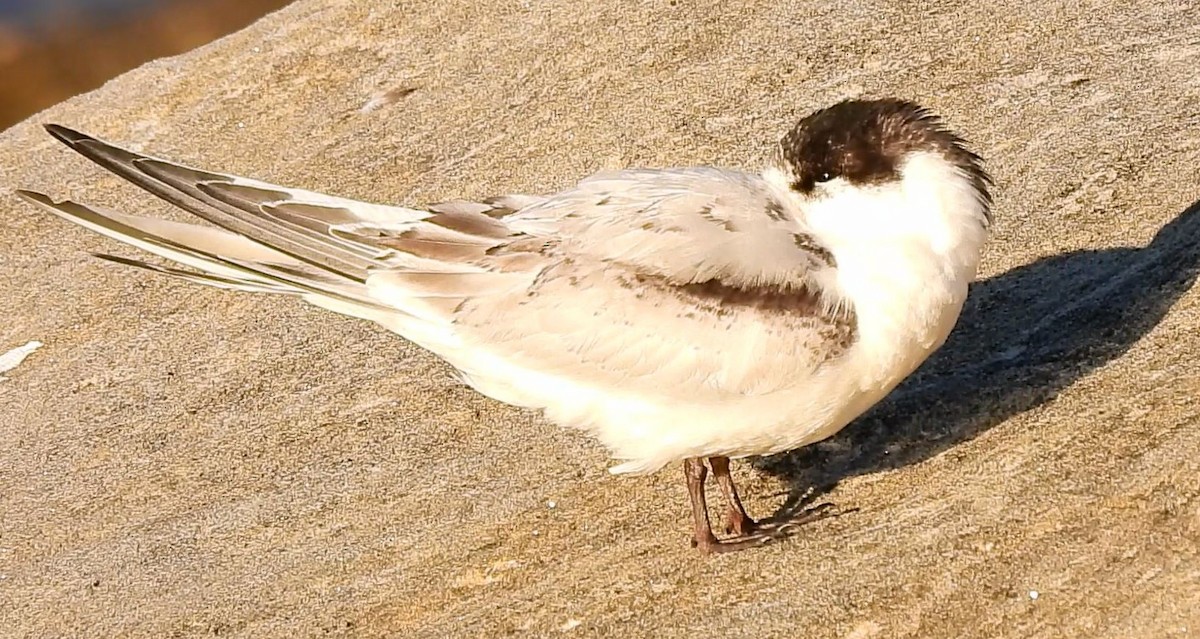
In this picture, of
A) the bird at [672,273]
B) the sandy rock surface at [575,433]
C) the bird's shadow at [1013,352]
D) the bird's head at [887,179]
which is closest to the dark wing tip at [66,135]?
the bird at [672,273]

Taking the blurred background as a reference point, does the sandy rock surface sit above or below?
above

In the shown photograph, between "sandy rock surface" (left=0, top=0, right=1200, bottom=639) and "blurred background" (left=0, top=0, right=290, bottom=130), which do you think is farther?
"blurred background" (left=0, top=0, right=290, bottom=130)

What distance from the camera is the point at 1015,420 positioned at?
4.29 m

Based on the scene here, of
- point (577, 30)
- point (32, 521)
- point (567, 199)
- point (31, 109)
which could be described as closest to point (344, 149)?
point (577, 30)

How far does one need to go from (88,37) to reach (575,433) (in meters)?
12.1

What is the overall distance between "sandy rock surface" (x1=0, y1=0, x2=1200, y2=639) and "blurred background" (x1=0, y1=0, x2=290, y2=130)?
22.5 feet

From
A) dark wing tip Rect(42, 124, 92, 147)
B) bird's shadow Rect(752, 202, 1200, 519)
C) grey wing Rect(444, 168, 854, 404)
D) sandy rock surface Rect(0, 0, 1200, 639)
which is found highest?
dark wing tip Rect(42, 124, 92, 147)

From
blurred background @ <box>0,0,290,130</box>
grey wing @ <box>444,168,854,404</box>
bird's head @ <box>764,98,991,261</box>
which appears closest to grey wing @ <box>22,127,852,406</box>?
grey wing @ <box>444,168,854,404</box>

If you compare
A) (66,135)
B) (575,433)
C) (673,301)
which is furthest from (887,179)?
(66,135)

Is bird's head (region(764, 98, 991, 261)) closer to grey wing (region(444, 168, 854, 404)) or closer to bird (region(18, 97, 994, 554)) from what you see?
bird (region(18, 97, 994, 554))

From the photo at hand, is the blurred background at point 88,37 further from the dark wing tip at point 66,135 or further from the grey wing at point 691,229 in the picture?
the grey wing at point 691,229

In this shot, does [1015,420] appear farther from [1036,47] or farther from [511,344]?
[1036,47]

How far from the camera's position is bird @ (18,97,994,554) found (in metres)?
3.87

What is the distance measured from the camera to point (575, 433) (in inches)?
195
